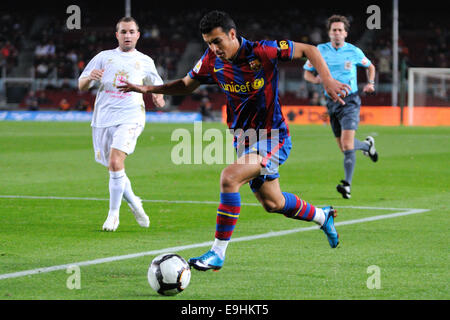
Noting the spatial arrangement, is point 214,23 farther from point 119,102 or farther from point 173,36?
point 173,36

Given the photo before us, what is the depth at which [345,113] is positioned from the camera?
39.6ft

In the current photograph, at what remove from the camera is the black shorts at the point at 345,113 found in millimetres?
12055

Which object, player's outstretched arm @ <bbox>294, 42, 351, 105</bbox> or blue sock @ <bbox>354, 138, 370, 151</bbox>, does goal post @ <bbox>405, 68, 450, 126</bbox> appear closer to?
blue sock @ <bbox>354, 138, 370, 151</bbox>

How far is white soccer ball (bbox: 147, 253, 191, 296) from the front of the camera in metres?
5.55

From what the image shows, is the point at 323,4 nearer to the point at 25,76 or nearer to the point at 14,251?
the point at 25,76

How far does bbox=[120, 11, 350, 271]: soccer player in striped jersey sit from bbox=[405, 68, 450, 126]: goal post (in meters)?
28.2

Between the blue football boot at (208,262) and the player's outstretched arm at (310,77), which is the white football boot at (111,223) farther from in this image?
the player's outstretched arm at (310,77)

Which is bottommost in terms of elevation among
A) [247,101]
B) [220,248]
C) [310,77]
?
[220,248]

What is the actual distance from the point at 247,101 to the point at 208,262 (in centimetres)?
132

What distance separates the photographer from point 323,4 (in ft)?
160

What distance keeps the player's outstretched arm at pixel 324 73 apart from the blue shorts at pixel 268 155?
67cm

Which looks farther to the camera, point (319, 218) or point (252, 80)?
point (319, 218)

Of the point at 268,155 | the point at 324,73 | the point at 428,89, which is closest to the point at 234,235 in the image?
the point at 268,155

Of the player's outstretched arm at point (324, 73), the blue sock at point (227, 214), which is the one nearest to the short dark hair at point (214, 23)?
the player's outstretched arm at point (324, 73)
